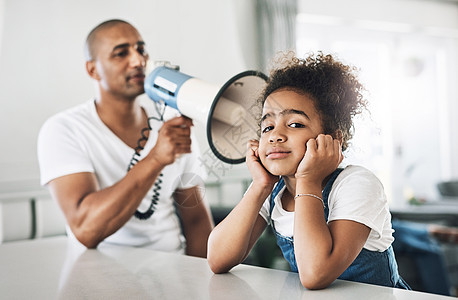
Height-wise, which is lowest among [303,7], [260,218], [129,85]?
[260,218]

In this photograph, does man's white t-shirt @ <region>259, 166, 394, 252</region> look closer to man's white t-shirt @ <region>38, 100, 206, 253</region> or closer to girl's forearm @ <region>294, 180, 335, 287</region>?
girl's forearm @ <region>294, 180, 335, 287</region>

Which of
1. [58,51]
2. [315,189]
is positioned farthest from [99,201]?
[58,51]

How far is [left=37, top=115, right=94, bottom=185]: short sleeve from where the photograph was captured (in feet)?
4.81

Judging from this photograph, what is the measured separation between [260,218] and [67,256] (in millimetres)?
531

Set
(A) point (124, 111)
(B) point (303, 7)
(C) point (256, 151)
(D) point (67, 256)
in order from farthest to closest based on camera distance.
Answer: (B) point (303, 7) < (A) point (124, 111) < (D) point (67, 256) < (C) point (256, 151)

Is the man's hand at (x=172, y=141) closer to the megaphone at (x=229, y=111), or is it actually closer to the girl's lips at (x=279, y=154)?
the megaphone at (x=229, y=111)

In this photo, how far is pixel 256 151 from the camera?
937 millimetres

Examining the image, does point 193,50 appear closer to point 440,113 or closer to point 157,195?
point 157,195

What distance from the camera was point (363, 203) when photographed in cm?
82

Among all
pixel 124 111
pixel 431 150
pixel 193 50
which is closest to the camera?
pixel 124 111

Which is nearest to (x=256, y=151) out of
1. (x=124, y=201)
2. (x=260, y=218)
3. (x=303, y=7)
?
(x=260, y=218)

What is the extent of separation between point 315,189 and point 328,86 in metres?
0.20

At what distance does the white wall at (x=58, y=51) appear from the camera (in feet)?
8.98

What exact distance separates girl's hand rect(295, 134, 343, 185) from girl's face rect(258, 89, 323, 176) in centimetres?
2
